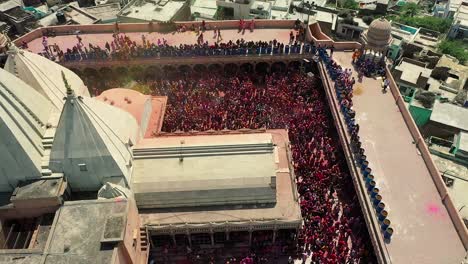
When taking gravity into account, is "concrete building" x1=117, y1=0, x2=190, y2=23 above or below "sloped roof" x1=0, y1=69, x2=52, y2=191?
above

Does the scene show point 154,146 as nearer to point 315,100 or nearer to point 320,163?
point 320,163

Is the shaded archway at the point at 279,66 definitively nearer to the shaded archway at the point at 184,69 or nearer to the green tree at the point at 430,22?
the shaded archway at the point at 184,69

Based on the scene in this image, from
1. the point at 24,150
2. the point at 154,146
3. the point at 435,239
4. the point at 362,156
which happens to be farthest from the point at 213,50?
the point at 435,239

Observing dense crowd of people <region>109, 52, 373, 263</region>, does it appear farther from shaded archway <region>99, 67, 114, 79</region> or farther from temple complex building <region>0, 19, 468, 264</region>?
shaded archway <region>99, 67, 114, 79</region>

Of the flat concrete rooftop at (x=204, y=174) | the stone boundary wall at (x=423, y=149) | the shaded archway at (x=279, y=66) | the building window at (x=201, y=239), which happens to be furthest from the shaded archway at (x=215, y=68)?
the building window at (x=201, y=239)

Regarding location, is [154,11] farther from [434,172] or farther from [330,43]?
[434,172]

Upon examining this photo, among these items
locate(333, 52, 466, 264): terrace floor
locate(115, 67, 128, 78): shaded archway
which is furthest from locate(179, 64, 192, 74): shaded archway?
locate(333, 52, 466, 264): terrace floor
